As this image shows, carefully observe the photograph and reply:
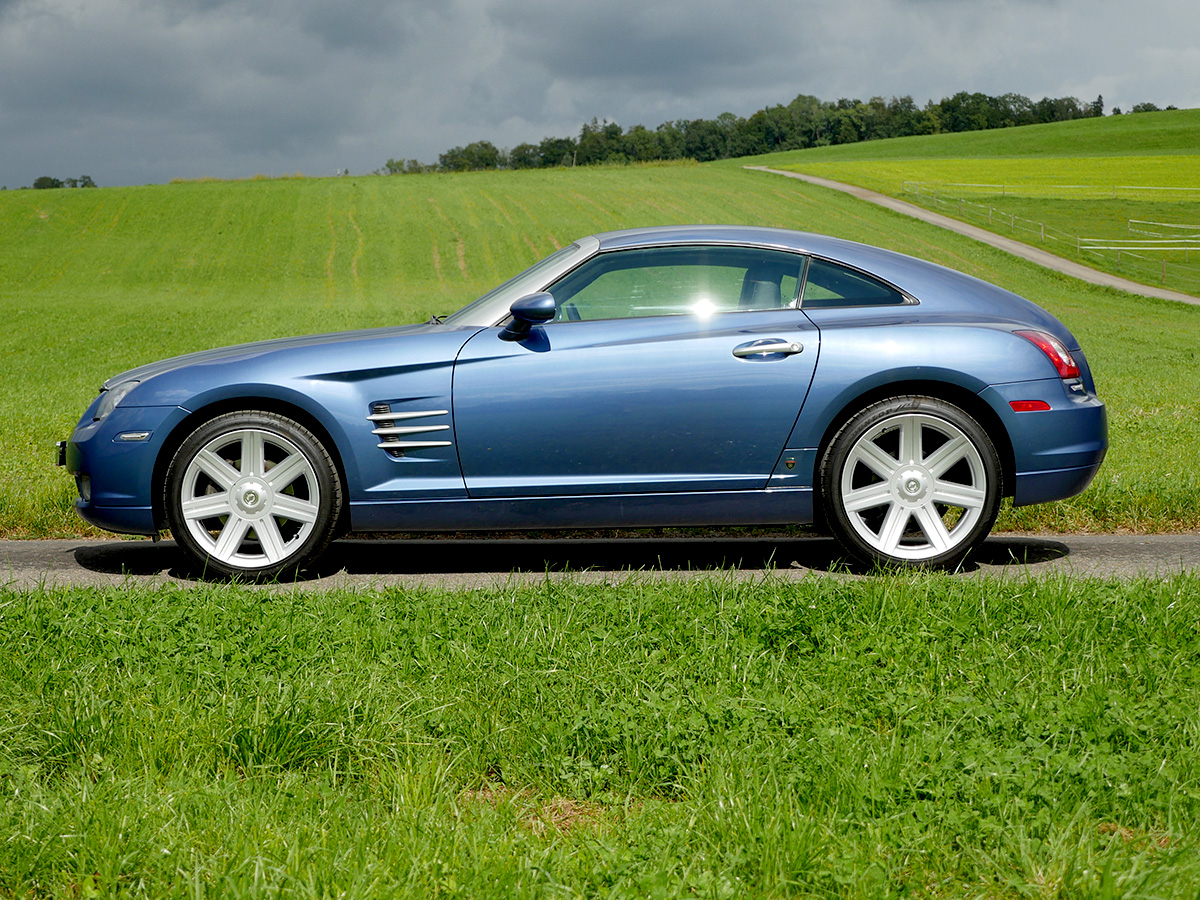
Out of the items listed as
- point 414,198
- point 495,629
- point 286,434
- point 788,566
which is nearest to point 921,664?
point 495,629

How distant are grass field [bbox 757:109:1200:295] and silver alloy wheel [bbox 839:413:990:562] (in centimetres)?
3739

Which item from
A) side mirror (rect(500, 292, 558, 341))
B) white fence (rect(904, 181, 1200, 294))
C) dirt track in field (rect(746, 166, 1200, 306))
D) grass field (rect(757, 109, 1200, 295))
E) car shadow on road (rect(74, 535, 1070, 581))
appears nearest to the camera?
side mirror (rect(500, 292, 558, 341))

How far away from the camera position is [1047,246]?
149ft

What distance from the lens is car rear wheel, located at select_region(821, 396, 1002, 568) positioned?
498 cm

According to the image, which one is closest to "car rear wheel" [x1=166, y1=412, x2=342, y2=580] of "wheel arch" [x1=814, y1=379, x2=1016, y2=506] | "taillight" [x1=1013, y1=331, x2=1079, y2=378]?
"wheel arch" [x1=814, y1=379, x2=1016, y2=506]

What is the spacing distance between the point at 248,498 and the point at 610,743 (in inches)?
110

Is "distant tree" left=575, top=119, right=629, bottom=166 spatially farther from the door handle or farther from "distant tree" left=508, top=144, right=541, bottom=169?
the door handle

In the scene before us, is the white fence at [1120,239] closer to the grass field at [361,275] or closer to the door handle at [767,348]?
the grass field at [361,275]

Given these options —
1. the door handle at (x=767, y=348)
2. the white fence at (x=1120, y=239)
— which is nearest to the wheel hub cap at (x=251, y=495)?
the door handle at (x=767, y=348)

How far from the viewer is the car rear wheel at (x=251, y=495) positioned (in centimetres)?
496

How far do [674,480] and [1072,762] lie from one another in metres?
2.51

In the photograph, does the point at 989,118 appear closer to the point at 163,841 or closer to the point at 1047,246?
the point at 1047,246

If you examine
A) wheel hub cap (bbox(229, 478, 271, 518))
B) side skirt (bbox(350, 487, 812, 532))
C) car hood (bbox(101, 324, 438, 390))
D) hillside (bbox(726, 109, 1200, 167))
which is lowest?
side skirt (bbox(350, 487, 812, 532))

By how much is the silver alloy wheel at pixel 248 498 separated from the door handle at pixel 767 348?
207 cm
